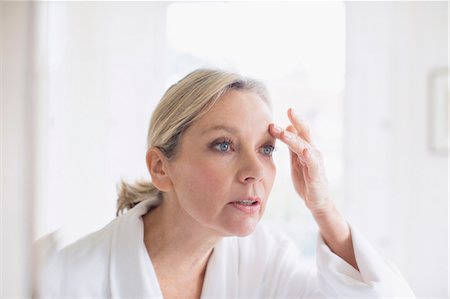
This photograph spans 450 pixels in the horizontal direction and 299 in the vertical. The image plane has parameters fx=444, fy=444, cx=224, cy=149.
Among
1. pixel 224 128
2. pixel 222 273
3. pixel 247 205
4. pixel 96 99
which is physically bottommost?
pixel 222 273

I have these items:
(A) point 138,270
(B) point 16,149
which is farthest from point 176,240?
(B) point 16,149

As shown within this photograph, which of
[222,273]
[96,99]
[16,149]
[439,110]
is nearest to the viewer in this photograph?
[16,149]

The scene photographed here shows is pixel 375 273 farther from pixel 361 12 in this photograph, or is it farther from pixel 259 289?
pixel 361 12

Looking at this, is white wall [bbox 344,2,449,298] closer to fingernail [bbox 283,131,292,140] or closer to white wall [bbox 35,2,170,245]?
white wall [bbox 35,2,170,245]

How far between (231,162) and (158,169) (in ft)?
0.39

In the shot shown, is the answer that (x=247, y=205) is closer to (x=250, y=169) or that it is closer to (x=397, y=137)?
(x=250, y=169)

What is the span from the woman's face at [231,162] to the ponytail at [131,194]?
0.15m

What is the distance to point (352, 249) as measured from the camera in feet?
2.14

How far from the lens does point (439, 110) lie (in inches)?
66.7

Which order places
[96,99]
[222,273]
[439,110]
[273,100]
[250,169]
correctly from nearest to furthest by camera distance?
→ 1. [250,169]
2. [222,273]
3. [96,99]
4. [273,100]
5. [439,110]

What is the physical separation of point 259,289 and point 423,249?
3.88ft

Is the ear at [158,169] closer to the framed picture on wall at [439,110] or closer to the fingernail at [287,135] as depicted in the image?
the fingernail at [287,135]

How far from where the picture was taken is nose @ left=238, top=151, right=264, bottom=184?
0.57 meters

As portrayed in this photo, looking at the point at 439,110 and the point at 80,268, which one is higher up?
the point at 439,110
